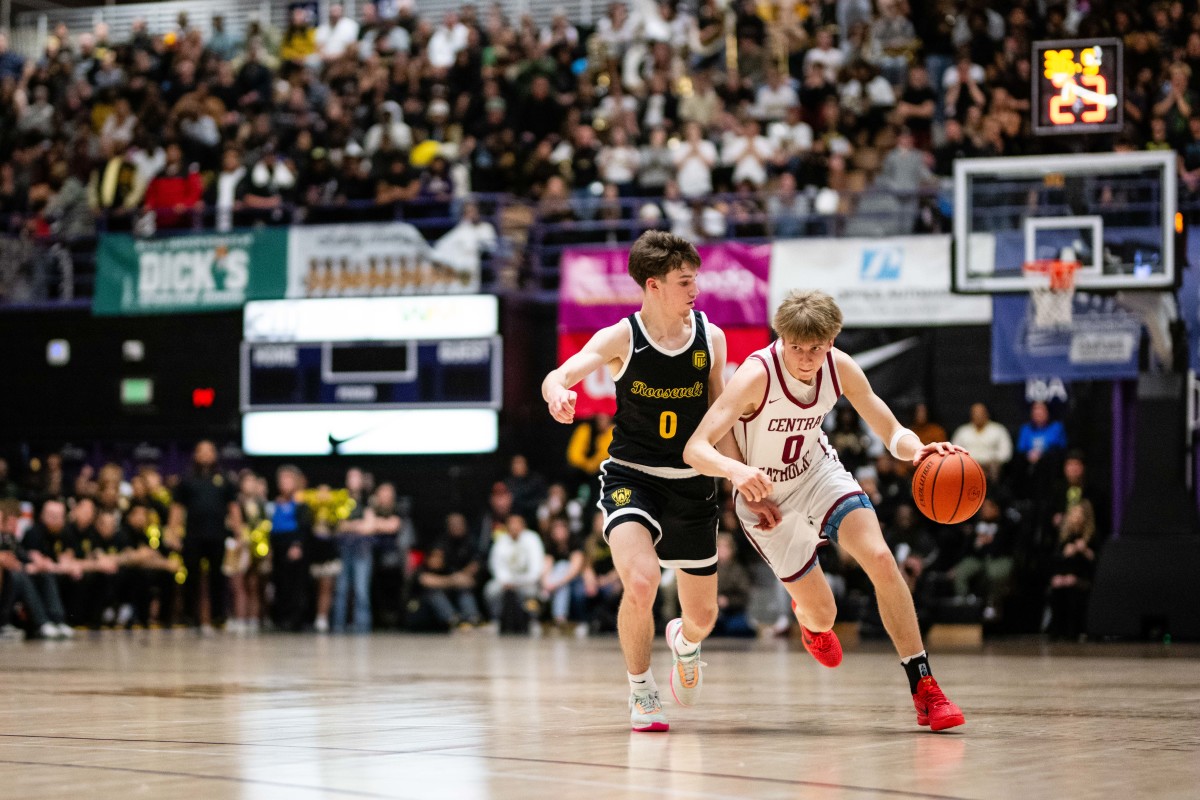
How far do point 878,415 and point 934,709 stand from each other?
1292mm

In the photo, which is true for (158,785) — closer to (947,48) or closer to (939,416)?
(939,416)

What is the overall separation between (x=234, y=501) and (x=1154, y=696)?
12921 mm

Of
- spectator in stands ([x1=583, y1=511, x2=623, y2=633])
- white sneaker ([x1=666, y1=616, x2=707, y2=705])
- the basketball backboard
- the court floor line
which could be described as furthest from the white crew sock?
spectator in stands ([x1=583, y1=511, x2=623, y2=633])

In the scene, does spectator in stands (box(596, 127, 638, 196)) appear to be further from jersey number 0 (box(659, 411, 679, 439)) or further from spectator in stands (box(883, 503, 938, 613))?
jersey number 0 (box(659, 411, 679, 439))

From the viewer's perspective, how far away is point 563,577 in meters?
18.3

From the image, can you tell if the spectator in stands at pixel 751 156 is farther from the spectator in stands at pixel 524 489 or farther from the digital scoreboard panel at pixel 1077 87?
the digital scoreboard panel at pixel 1077 87

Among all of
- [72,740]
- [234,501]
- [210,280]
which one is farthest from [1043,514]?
[72,740]

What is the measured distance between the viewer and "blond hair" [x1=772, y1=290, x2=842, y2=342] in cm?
673

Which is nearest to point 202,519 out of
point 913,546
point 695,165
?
point 695,165

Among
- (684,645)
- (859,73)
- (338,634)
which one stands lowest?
(338,634)

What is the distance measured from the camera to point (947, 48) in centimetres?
2069

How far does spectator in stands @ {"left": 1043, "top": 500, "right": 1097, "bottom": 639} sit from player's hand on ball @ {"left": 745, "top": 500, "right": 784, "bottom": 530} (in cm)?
986

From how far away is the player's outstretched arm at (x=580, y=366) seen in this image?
6.57 meters

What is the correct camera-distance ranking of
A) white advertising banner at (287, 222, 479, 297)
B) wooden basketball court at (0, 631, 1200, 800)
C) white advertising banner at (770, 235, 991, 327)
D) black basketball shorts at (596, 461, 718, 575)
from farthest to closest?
white advertising banner at (287, 222, 479, 297), white advertising banner at (770, 235, 991, 327), black basketball shorts at (596, 461, 718, 575), wooden basketball court at (0, 631, 1200, 800)
